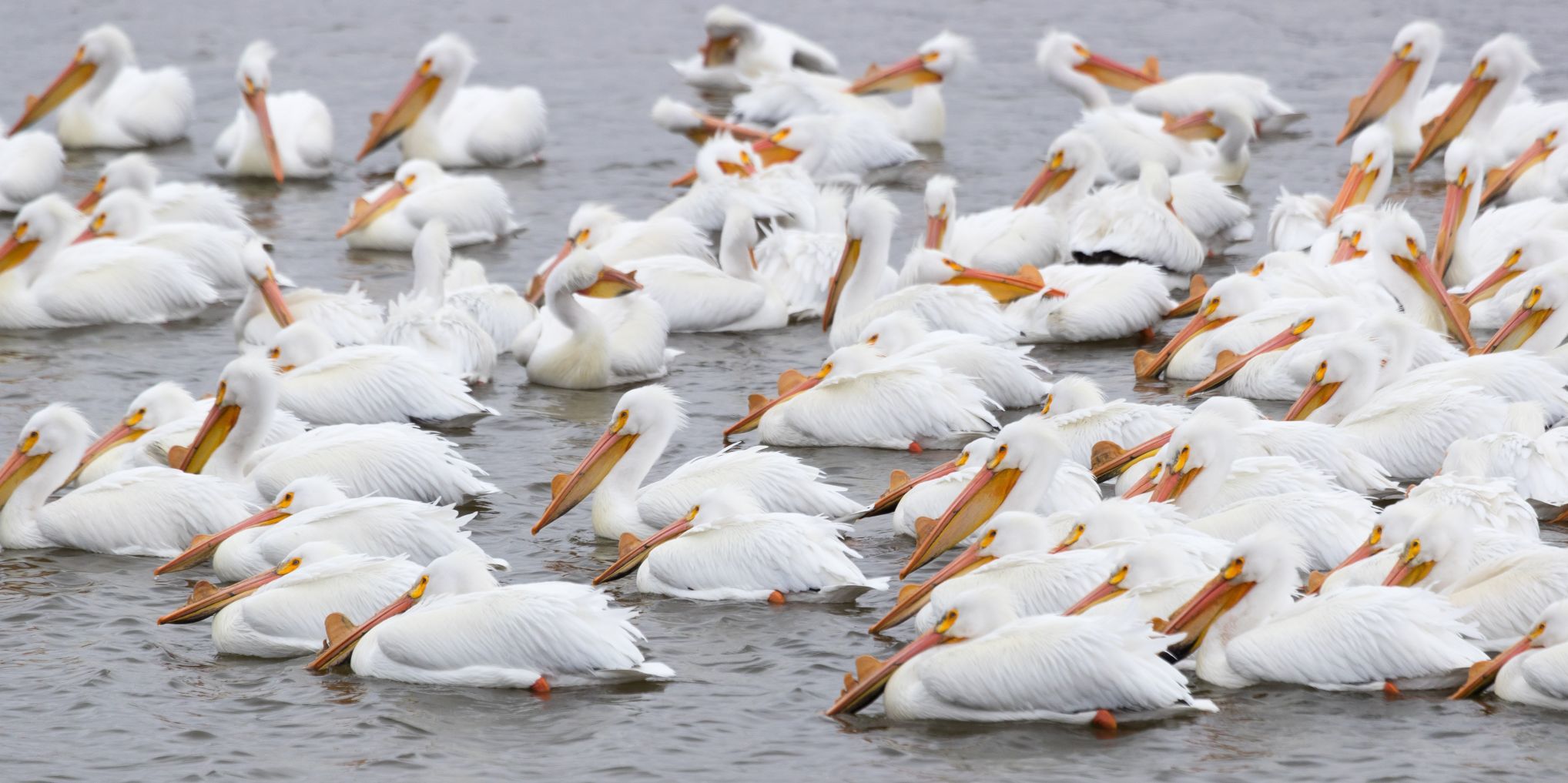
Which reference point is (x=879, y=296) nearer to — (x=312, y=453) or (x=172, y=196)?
(x=312, y=453)

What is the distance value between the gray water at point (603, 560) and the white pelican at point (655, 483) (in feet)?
0.46

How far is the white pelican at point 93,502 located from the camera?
271 inches

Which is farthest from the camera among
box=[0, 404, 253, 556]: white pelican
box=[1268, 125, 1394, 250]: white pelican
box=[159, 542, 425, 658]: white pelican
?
box=[1268, 125, 1394, 250]: white pelican

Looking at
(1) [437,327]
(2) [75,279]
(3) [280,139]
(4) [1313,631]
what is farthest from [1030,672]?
(3) [280,139]

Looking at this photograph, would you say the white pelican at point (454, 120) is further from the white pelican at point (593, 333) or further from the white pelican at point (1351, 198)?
the white pelican at point (1351, 198)

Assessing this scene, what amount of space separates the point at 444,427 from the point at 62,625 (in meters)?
2.37

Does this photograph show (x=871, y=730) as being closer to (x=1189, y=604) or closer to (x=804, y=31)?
(x=1189, y=604)

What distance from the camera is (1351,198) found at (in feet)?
34.6

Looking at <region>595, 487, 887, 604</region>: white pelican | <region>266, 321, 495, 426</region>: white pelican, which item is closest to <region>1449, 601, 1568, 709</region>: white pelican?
<region>595, 487, 887, 604</region>: white pelican

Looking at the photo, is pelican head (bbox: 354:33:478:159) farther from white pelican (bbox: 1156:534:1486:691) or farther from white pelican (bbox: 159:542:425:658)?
white pelican (bbox: 1156:534:1486:691)

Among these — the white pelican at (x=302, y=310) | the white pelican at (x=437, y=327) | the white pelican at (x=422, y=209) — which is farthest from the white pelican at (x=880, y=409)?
the white pelican at (x=422, y=209)

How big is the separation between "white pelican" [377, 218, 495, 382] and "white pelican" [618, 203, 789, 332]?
2.81 ft

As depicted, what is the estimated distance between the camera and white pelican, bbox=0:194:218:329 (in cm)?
979

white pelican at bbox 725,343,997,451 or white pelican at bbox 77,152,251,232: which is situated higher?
white pelican at bbox 77,152,251,232
